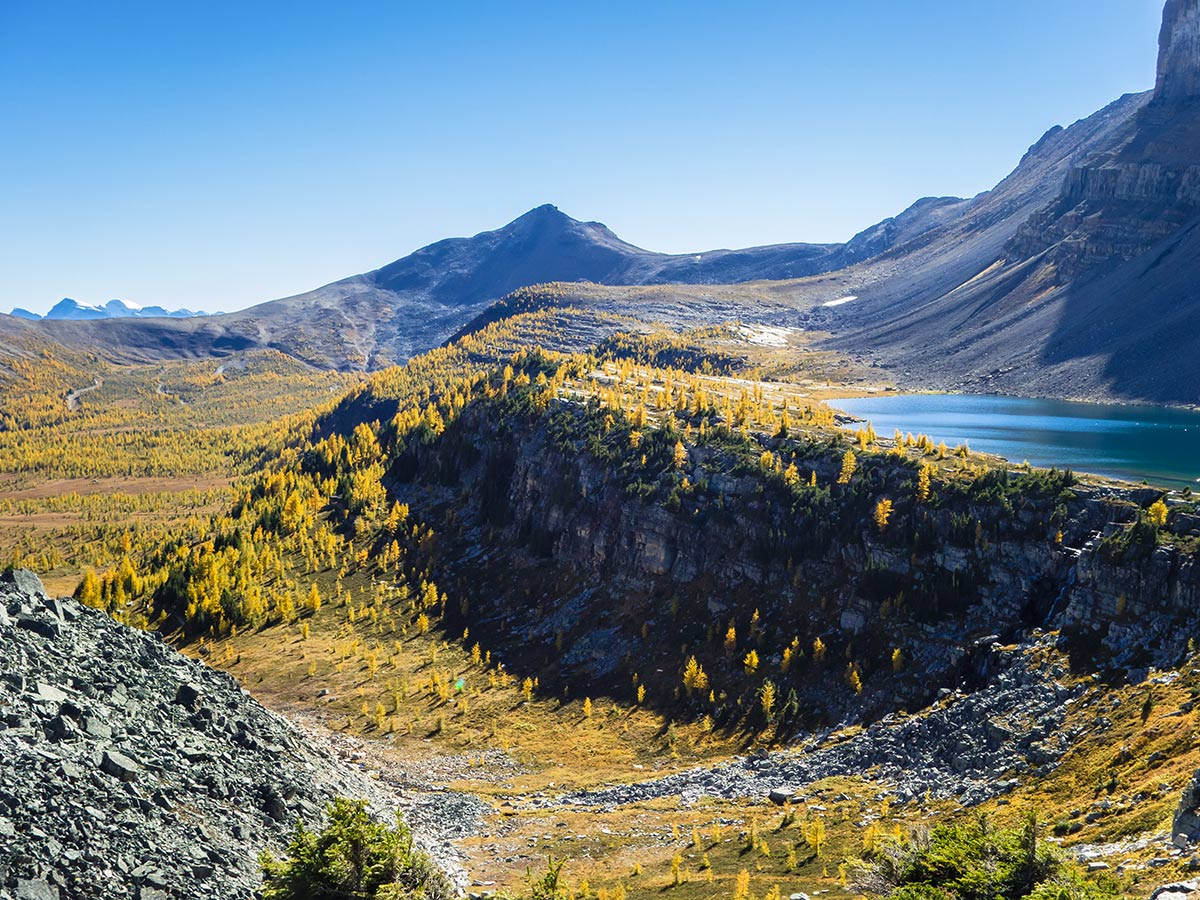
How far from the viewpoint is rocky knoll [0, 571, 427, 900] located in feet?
103

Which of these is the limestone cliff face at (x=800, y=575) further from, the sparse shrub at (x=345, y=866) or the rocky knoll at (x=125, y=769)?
the sparse shrub at (x=345, y=866)

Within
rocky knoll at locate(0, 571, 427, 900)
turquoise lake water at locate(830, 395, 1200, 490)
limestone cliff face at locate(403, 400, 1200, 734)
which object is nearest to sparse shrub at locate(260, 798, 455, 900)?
rocky knoll at locate(0, 571, 427, 900)

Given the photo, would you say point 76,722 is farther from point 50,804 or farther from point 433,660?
point 433,660

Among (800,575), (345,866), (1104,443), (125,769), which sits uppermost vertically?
(125,769)

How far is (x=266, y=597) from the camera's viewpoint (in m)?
125

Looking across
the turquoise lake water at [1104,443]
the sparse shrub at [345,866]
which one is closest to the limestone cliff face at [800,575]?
the sparse shrub at [345,866]

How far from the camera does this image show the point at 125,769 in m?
36.9

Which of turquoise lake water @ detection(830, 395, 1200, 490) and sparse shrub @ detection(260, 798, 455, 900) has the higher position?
turquoise lake water @ detection(830, 395, 1200, 490)

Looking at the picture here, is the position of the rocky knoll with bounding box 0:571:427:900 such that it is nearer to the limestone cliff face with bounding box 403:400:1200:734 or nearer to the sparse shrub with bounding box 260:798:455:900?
the sparse shrub with bounding box 260:798:455:900

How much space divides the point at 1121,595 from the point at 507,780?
58105 millimetres

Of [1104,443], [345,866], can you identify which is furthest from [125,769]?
[1104,443]

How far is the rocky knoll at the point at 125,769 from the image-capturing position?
31.3 meters

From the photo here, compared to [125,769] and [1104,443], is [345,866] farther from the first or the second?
[1104,443]

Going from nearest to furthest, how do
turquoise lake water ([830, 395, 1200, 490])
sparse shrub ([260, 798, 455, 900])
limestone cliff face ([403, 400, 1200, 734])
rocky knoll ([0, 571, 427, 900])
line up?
rocky knoll ([0, 571, 427, 900])
sparse shrub ([260, 798, 455, 900])
limestone cliff face ([403, 400, 1200, 734])
turquoise lake water ([830, 395, 1200, 490])
